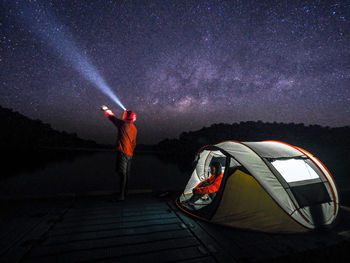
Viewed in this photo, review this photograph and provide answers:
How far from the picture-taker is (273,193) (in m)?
3.20

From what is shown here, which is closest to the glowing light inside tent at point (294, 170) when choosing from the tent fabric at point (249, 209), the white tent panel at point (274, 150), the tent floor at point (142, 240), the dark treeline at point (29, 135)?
the white tent panel at point (274, 150)

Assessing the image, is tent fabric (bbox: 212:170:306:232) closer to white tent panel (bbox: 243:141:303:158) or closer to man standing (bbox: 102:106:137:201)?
white tent panel (bbox: 243:141:303:158)

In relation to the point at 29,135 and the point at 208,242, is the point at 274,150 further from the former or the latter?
the point at 29,135

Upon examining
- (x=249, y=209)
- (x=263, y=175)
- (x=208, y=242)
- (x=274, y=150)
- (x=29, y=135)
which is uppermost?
(x=29, y=135)

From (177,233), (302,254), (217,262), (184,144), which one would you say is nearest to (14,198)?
(177,233)

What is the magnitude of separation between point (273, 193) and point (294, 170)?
880 millimetres

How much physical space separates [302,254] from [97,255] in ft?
10.4

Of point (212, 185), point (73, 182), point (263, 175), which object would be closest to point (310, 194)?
point (263, 175)

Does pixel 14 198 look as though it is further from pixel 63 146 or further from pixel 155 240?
pixel 63 146

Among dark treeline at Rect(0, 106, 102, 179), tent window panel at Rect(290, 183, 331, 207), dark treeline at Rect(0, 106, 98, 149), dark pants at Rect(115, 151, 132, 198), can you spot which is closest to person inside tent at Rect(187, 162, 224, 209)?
tent window panel at Rect(290, 183, 331, 207)

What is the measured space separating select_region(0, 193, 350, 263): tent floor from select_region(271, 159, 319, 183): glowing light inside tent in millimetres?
1056

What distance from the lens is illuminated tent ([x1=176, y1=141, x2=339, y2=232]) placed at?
10.3 feet

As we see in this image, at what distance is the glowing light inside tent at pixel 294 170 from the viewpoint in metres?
3.43

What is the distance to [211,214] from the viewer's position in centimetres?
353
